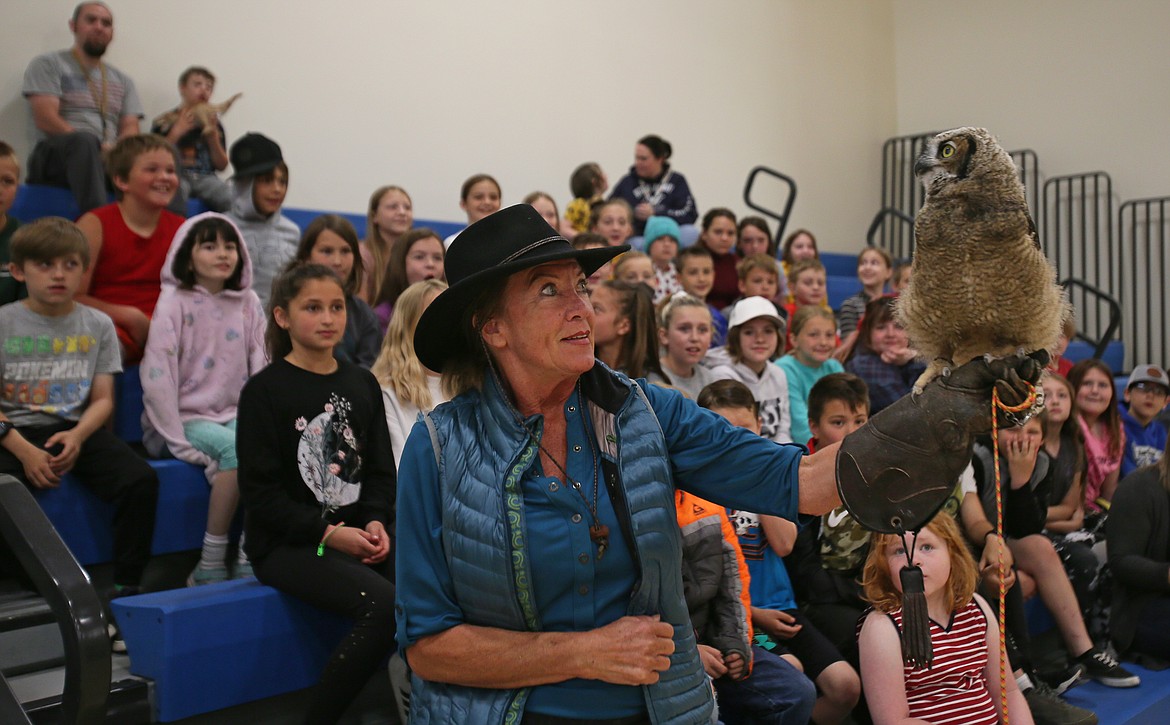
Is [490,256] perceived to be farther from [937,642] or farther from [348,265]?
[348,265]

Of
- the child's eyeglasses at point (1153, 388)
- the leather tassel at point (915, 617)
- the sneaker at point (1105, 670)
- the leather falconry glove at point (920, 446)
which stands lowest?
the sneaker at point (1105, 670)

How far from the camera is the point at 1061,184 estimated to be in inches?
367

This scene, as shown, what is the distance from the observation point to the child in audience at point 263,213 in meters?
4.69

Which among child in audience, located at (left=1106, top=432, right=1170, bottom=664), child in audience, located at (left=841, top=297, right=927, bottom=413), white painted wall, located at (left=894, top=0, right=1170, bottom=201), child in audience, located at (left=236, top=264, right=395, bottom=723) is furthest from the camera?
white painted wall, located at (left=894, top=0, right=1170, bottom=201)

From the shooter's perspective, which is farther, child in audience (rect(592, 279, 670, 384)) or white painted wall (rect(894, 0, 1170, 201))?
white painted wall (rect(894, 0, 1170, 201))

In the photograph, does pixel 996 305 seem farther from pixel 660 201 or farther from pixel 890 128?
pixel 890 128

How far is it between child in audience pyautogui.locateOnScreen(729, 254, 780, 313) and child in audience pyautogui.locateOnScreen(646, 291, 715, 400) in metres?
1.55

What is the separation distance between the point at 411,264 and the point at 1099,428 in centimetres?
332

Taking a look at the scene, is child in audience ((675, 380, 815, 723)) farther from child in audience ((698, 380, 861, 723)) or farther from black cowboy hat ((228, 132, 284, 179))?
black cowboy hat ((228, 132, 284, 179))

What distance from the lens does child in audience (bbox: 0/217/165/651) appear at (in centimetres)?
291

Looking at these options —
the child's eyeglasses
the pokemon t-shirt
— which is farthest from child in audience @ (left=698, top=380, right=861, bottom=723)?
the child's eyeglasses

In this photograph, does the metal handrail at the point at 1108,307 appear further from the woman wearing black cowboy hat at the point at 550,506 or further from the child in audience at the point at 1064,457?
the woman wearing black cowboy hat at the point at 550,506

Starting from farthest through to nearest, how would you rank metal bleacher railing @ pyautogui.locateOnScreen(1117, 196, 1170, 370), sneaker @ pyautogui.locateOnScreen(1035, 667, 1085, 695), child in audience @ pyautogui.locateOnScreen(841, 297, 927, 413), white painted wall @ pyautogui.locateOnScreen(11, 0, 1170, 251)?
metal bleacher railing @ pyautogui.locateOnScreen(1117, 196, 1170, 370) < white painted wall @ pyautogui.locateOnScreen(11, 0, 1170, 251) < child in audience @ pyautogui.locateOnScreen(841, 297, 927, 413) < sneaker @ pyautogui.locateOnScreen(1035, 667, 1085, 695)

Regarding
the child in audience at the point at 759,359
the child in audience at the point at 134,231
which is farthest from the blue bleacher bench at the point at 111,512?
the child in audience at the point at 759,359
